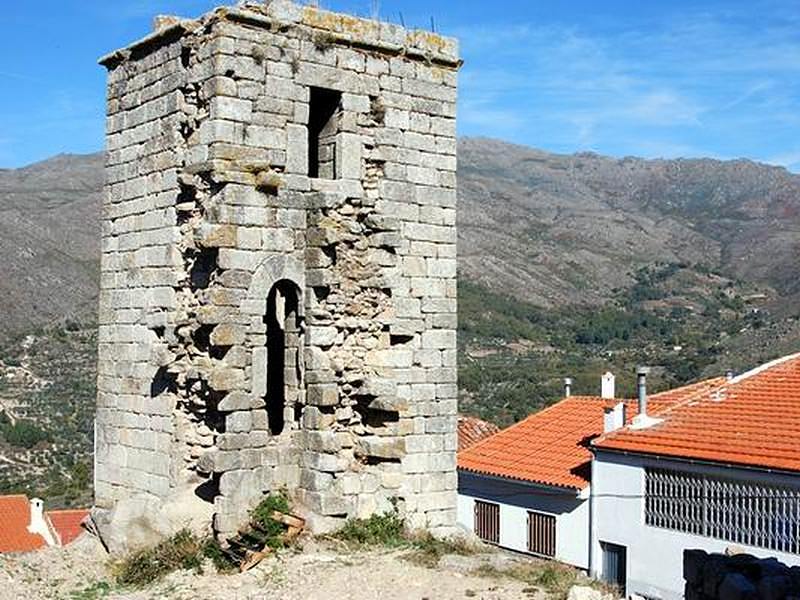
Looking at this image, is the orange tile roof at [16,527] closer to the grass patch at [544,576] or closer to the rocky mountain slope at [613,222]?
the grass patch at [544,576]

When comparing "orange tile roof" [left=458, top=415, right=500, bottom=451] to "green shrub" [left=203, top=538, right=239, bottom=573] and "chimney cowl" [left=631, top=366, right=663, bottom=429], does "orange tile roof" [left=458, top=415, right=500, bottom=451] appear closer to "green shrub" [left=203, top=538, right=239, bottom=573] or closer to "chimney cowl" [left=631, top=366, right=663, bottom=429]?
"chimney cowl" [left=631, top=366, right=663, bottom=429]

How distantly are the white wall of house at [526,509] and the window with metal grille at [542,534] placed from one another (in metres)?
0.11

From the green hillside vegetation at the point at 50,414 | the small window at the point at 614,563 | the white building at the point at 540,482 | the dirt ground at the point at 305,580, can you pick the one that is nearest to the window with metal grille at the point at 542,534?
the white building at the point at 540,482

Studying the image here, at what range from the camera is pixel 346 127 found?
1062 cm

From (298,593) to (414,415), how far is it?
2.75 metres

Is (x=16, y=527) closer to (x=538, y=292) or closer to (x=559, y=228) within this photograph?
(x=538, y=292)

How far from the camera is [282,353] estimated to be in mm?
10680

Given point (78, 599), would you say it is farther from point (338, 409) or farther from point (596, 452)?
point (596, 452)

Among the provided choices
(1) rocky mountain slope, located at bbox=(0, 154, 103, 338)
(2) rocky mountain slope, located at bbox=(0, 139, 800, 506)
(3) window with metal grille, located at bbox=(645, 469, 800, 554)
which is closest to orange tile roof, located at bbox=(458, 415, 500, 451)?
(3) window with metal grille, located at bbox=(645, 469, 800, 554)

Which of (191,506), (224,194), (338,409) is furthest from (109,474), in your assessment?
(224,194)

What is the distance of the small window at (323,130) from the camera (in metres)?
10.7

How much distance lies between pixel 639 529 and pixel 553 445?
169 inches

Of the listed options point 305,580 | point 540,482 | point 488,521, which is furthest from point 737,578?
point 488,521

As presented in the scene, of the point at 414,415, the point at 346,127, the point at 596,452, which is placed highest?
the point at 346,127
